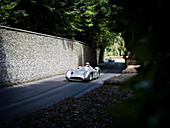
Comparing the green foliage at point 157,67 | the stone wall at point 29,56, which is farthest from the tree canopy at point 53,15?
the green foliage at point 157,67

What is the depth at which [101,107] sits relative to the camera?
3.95 meters

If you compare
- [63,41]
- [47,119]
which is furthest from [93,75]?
[47,119]

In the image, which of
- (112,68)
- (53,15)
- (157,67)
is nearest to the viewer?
(157,67)

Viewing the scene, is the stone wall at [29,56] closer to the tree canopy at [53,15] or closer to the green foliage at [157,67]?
the tree canopy at [53,15]

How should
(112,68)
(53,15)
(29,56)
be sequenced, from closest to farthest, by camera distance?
1. (29,56)
2. (53,15)
3. (112,68)

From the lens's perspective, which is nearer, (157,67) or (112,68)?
(157,67)

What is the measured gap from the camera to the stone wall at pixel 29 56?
8.18m

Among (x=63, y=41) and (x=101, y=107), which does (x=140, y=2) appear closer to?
(x=101, y=107)

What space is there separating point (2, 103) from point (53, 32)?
39.5 ft

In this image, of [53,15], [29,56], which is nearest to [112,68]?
[53,15]

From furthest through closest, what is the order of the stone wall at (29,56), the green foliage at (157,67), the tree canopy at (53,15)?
1. the tree canopy at (53,15)
2. the stone wall at (29,56)
3. the green foliage at (157,67)

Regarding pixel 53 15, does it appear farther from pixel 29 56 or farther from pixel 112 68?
pixel 112 68

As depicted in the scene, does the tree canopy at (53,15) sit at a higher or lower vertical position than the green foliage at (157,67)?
higher

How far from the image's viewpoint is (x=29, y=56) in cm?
991
